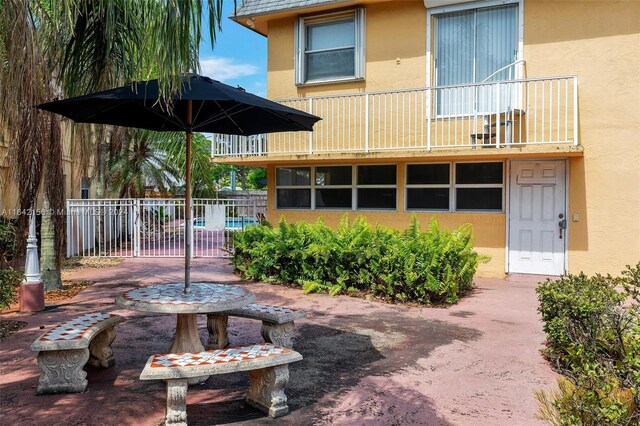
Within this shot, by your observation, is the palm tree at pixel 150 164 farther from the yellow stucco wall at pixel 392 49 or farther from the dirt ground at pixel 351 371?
the dirt ground at pixel 351 371

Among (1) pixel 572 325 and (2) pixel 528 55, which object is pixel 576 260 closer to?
(2) pixel 528 55

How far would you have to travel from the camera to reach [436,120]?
11297 millimetres

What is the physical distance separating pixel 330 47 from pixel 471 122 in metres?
4.03

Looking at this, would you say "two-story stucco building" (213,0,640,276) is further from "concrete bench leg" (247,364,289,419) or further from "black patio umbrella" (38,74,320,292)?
"concrete bench leg" (247,364,289,419)

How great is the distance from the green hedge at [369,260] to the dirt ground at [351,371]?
1.40 ft

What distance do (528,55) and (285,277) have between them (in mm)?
6812

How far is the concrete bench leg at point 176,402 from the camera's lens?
369 cm

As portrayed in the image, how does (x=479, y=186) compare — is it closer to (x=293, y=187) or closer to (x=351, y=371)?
(x=293, y=187)

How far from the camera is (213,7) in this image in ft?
10.5

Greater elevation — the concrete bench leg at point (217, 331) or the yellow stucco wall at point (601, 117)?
the yellow stucco wall at point (601, 117)

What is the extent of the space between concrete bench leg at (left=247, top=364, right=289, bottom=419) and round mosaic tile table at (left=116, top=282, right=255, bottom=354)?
658 millimetres

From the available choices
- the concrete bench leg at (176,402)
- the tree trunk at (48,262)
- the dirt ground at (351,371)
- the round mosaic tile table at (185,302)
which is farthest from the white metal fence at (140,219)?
the concrete bench leg at (176,402)

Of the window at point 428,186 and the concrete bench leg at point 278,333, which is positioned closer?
the concrete bench leg at point 278,333

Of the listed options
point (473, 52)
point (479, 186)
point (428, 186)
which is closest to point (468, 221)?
point (479, 186)
